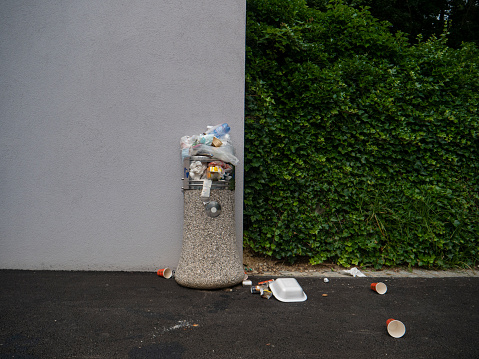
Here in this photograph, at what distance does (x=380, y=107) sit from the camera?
4152 mm

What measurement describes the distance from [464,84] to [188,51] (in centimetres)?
384

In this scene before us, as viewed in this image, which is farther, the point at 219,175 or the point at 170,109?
the point at 170,109

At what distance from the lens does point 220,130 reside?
11.7 feet

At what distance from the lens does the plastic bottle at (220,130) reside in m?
3.56

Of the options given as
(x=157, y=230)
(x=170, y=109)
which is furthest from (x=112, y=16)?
(x=157, y=230)

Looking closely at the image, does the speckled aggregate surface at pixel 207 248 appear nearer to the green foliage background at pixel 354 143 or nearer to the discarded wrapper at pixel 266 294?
the discarded wrapper at pixel 266 294

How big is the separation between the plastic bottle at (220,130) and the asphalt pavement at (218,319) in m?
1.73

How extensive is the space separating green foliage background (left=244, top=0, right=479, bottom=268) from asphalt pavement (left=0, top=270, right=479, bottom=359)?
75cm

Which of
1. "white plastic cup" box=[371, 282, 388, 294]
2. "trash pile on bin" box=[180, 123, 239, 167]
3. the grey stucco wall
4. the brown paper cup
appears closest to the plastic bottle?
"trash pile on bin" box=[180, 123, 239, 167]

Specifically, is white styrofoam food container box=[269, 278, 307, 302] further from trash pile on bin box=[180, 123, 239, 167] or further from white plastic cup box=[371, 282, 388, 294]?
trash pile on bin box=[180, 123, 239, 167]

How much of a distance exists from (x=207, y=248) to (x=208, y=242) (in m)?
0.06

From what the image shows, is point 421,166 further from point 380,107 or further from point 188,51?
point 188,51

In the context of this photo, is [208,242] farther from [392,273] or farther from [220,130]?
[392,273]

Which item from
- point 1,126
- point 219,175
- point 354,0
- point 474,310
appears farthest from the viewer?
point 354,0
